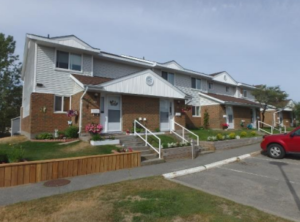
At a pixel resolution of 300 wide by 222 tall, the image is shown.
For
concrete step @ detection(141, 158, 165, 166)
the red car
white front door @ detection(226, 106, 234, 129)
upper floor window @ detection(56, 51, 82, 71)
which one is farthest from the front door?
white front door @ detection(226, 106, 234, 129)

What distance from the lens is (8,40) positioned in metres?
31.2

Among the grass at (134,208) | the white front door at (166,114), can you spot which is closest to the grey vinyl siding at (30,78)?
the white front door at (166,114)

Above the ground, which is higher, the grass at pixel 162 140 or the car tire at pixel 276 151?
the grass at pixel 162 140

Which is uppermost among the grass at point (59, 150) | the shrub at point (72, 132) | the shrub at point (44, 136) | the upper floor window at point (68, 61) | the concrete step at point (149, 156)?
the upper floor window at point (68, 61)

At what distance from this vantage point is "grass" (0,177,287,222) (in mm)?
3963

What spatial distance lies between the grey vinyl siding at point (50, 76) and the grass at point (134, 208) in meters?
9.79

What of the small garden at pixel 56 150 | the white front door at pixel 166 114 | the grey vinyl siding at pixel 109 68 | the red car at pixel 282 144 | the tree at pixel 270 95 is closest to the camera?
the small garden at pixel 56 150

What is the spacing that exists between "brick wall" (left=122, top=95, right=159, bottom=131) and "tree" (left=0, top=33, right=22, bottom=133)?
2442 cm

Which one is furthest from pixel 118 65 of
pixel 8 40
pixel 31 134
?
pixel 8 40

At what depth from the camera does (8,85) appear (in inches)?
1218

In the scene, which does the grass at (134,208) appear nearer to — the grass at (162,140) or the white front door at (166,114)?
the grass at (162,140)

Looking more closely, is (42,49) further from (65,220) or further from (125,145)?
(65,220)

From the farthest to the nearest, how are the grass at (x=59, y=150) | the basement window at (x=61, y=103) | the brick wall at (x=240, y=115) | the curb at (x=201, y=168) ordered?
the brick wall at (x=240, y=115) < the basement window at (x=61, y=103) < the grass at (x=59, y=150) < the curb at (x=201, y=168)

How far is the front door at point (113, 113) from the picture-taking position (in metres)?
12.6
